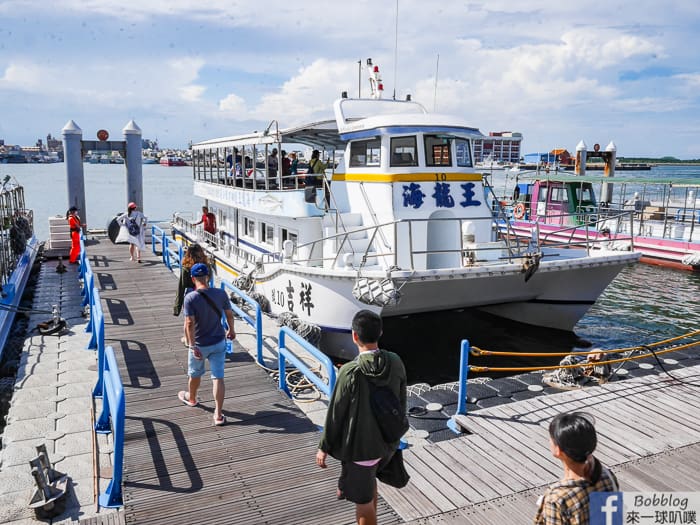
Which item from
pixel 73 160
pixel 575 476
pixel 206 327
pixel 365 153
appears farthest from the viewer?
pixel 73 160

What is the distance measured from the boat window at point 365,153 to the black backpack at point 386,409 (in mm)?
8196

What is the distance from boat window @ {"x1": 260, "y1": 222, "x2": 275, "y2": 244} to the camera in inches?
587

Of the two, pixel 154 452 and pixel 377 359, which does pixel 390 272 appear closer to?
pixel 154 452

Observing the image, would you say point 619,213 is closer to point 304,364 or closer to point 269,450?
point 304,364

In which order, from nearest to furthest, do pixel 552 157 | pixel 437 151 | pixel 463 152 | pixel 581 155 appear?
pixel 437 151 → pixel 463 152 → pixel 581 155 → pixel 552 157

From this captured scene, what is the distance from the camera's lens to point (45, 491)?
16.1 ft

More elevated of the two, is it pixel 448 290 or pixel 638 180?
pixel 638 180

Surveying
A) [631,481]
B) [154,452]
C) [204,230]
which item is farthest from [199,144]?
[631,481]

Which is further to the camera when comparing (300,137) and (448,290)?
(300,137)

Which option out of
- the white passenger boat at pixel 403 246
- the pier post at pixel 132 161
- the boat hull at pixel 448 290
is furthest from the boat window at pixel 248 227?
the pier post at pixel 132 161

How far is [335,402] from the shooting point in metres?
3.75

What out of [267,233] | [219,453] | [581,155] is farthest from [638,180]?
[219,453]

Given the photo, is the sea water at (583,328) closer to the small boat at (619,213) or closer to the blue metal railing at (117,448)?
the small boat at (619,213)

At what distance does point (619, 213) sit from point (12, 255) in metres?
21.5
